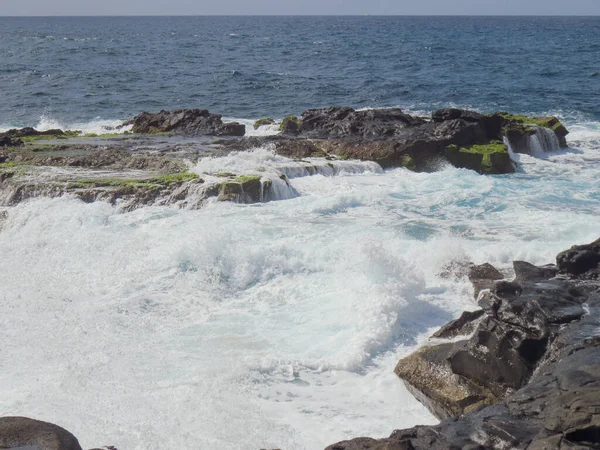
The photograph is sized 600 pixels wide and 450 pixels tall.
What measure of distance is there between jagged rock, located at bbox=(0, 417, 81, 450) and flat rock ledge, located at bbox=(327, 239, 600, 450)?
2.55m

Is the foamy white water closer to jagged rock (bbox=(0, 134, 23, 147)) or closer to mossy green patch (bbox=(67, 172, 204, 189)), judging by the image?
mossy green patch (bbox=(67, 172, 204, 189))

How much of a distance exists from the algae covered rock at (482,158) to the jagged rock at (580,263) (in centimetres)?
1038

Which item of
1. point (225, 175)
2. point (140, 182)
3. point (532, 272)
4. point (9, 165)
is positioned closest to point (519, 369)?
point (532, 272)

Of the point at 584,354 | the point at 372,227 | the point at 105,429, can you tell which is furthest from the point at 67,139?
the point at 584,354

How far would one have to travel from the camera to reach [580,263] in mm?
10836

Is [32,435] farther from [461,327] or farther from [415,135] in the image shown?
[415,135]

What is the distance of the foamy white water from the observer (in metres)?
8.77

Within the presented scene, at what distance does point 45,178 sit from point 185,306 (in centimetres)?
809

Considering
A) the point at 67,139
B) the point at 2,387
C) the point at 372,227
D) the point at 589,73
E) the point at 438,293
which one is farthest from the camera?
the point at 589,73

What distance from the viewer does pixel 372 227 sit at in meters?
15.6

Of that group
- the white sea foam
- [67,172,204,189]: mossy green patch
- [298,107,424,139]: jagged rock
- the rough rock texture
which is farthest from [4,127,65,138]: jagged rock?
[298,107,424,139]: jagged rock

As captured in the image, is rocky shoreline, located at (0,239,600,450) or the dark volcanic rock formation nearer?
rocky shoreline, located at (0,239,600,450)

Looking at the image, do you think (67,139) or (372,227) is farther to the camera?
(67,139)

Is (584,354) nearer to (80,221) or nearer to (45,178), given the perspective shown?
(80,221)
